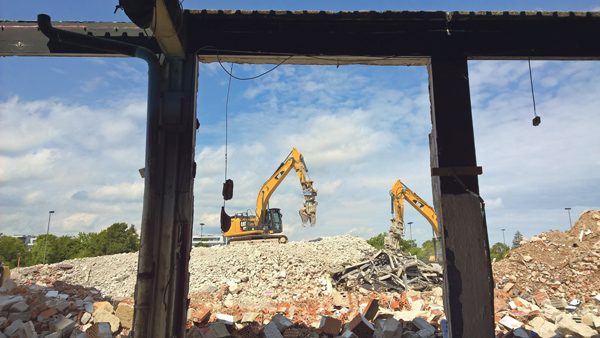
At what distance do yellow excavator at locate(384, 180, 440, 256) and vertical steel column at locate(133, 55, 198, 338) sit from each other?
15.1m

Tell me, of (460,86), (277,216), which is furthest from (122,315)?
(277,216)

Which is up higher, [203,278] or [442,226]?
[442,226]

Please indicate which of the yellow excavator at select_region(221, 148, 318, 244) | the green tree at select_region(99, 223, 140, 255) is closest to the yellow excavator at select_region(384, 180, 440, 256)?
the yellow excavator at select_region(221, 148, 318, 244)

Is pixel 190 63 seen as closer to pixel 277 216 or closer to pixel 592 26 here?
pixel 592 26

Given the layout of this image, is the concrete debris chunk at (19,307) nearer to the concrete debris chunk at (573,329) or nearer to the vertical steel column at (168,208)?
the vertical steel column at (168,208)

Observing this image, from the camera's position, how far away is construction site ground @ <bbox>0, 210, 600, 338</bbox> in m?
7.11

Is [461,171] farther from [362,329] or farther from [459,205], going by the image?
[362,329]

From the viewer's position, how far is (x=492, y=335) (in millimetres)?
4633

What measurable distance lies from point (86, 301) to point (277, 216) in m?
16.6

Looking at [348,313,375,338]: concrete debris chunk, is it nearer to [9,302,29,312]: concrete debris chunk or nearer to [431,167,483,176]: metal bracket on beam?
[431,167,483,176]: metal bracket on beam

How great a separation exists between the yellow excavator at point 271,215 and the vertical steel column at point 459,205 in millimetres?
13937

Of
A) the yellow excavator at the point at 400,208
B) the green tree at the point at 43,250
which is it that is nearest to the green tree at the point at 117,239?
the green tree at the point at 43,250

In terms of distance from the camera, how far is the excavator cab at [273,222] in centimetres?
2452

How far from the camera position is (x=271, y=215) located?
2489 centimetres
